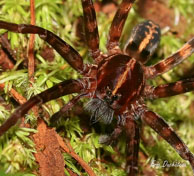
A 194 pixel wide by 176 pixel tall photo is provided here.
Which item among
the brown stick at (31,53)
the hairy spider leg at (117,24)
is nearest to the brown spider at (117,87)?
the hairy spider leg at (117,24)

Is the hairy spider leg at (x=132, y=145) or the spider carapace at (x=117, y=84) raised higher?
the spider carapace at (x=117, y=84)

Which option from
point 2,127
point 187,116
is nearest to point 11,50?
point 2,127

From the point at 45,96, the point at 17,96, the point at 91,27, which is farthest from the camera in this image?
the point at 91,27

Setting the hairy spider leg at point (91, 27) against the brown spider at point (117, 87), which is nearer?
the brown spider at point (117, 87)

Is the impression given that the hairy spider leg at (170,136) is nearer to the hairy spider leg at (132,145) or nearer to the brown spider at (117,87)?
the brown spider at (117,87)

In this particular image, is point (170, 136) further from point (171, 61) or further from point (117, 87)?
point (171, 61)

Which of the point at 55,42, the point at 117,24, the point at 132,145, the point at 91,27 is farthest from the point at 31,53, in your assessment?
the point at 132,145
